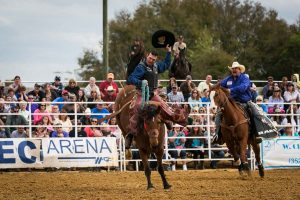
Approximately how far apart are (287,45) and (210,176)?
4401cm

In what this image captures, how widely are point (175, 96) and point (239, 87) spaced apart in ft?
15.6

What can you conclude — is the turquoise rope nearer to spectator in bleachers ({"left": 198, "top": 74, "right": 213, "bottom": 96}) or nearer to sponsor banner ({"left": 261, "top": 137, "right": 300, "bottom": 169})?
sponsor banner ({"left": 261, "top": 137, "right": 300, "bottom": 169})

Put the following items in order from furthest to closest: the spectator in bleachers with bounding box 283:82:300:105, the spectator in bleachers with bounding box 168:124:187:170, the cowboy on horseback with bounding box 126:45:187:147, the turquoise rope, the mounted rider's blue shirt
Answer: the spectator in bleachers with bounding box 283:82:300:105 < the spectator in bleachers with bounding box 168:124:187:170 < the mounted rider's blue shirt < the cowboy on horseback with bounding box 126:45:187:147 < the turquoise rope

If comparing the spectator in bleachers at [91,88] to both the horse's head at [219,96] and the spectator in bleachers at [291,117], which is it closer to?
the spectator in bleachers at [291,117]

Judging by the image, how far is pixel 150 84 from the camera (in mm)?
14445

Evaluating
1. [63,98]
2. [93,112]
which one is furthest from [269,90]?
[63,98]

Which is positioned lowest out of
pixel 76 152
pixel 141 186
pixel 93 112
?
pixel 141 186

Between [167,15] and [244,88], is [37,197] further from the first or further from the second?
[167,15]

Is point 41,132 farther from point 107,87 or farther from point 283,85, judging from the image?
point 283,85

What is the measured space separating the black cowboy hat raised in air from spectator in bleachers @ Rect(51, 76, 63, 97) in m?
8.38

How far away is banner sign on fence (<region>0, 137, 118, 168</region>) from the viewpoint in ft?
65.2

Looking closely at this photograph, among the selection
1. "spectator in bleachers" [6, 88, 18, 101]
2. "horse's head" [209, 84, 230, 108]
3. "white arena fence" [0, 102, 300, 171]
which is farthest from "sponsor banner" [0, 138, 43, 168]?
"horse's head" [209, 84, 230, 108]

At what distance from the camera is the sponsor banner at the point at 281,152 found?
20969 mm

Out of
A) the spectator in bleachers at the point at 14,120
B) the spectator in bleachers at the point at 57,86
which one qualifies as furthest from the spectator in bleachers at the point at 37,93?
the spectator in bleachers at the point at 14,120
